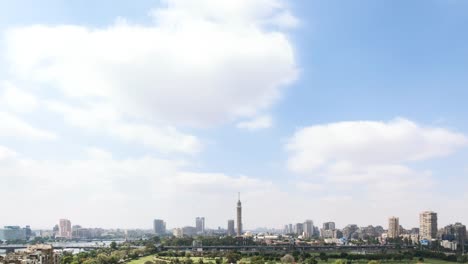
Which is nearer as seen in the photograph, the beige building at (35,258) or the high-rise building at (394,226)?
the beige building at (35,258)

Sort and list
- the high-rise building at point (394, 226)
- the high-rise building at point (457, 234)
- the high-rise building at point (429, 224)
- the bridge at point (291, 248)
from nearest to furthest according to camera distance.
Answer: the bridge at point (291, 248) → the high-rise building at point (457, 234) → the high-rise building at point (429, 224) → the high-rise building at point (394, 226)

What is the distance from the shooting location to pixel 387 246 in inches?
4503

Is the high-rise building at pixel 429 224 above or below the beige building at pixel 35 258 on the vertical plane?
below

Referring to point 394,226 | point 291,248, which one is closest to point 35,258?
point 291,248

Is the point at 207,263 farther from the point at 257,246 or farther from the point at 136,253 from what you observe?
the point at 257,246

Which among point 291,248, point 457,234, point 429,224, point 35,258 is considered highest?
point 35,258

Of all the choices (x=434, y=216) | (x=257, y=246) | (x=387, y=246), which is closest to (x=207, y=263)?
(x=257, y=246)

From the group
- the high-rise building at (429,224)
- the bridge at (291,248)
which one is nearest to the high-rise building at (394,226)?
the high-rise building at (429,224)

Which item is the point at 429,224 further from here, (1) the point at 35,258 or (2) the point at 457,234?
(1) the point at 35,258

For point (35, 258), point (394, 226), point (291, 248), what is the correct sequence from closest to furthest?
point (35, 258) → point (291, 248) → point (394, 226)

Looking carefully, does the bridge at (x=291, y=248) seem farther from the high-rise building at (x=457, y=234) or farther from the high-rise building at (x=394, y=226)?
the high-rise building at (x=394, y=226)

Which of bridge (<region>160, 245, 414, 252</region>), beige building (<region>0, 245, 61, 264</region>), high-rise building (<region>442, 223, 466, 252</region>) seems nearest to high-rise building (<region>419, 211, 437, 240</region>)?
high-rise building (<region>442, 223, 466, 252</region>)

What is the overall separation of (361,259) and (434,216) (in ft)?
250

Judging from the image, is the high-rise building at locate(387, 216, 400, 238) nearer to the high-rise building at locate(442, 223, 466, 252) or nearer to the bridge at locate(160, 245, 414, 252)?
the high-rise building at locate(442, 223, 466, 252)
